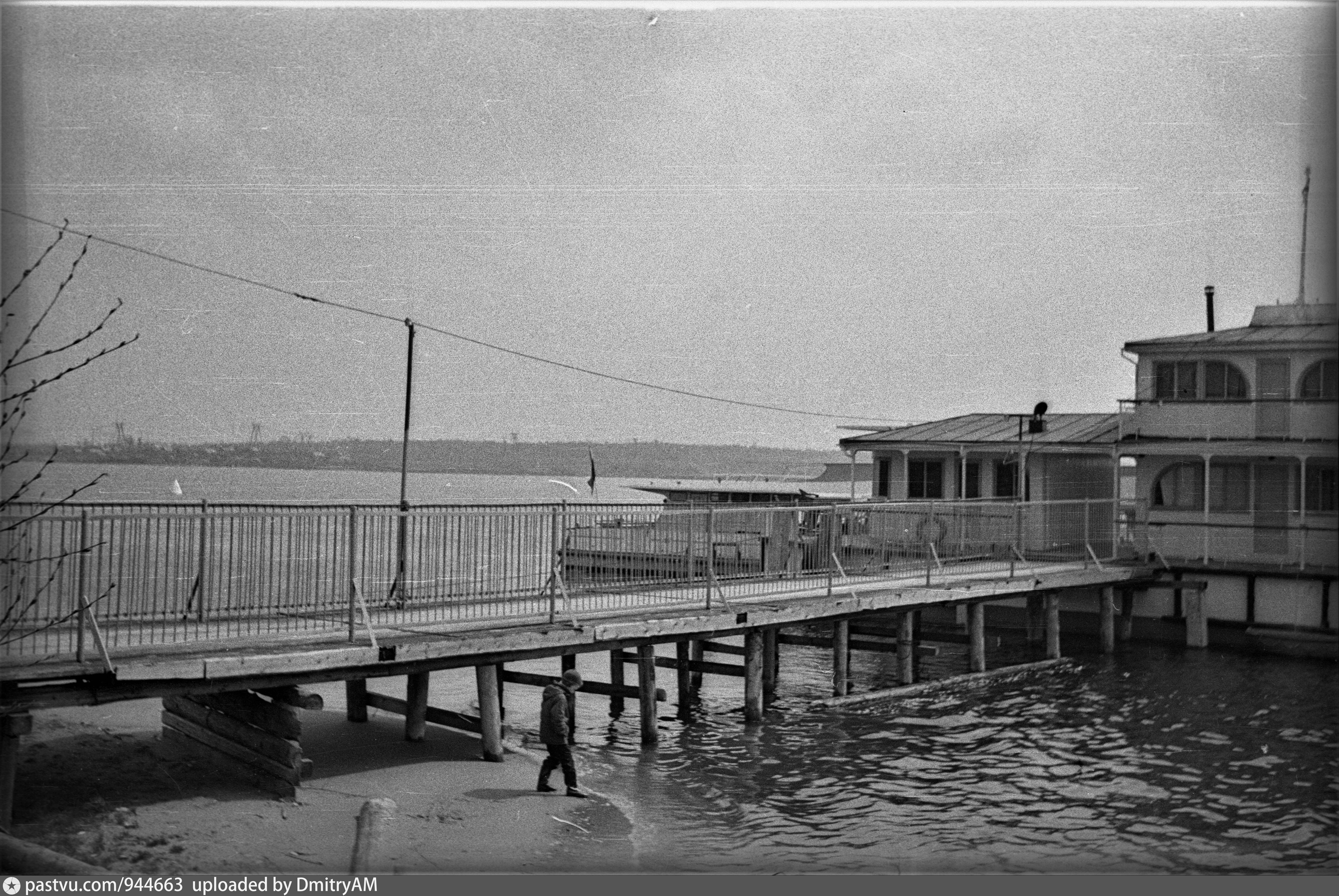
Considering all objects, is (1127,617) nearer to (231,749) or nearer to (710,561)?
(710,561)

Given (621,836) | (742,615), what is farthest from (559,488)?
(621,836)

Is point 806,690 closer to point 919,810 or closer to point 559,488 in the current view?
point 919,810

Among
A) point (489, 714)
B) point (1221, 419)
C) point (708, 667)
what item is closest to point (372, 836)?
point (489, 714)

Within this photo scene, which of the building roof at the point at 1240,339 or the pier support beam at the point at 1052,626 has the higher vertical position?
the building roof at the point at 1240,339

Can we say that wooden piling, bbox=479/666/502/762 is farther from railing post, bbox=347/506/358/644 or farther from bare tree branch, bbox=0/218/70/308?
bare tree branch, bbox=0/218/70/308

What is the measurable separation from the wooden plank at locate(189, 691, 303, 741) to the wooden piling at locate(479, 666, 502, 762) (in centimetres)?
268

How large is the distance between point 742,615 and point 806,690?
21.0 ft

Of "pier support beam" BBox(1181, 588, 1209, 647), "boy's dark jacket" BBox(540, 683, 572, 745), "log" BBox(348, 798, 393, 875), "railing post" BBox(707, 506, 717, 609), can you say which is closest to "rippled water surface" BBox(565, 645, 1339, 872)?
"boy's dark jacket" BBox(540, 683, 572, 745)

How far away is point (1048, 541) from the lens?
29625mm

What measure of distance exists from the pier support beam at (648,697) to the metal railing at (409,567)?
31.9 inches

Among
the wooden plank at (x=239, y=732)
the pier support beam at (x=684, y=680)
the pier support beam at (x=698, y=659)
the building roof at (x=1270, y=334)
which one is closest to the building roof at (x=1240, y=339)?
the building roof at (x=1270, y=334)

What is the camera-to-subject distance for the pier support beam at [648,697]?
17.9 metres

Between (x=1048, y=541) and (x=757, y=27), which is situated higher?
(x=757, y=27)

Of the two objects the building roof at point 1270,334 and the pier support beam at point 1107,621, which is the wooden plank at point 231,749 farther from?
the pier support beam at point 1107,621
